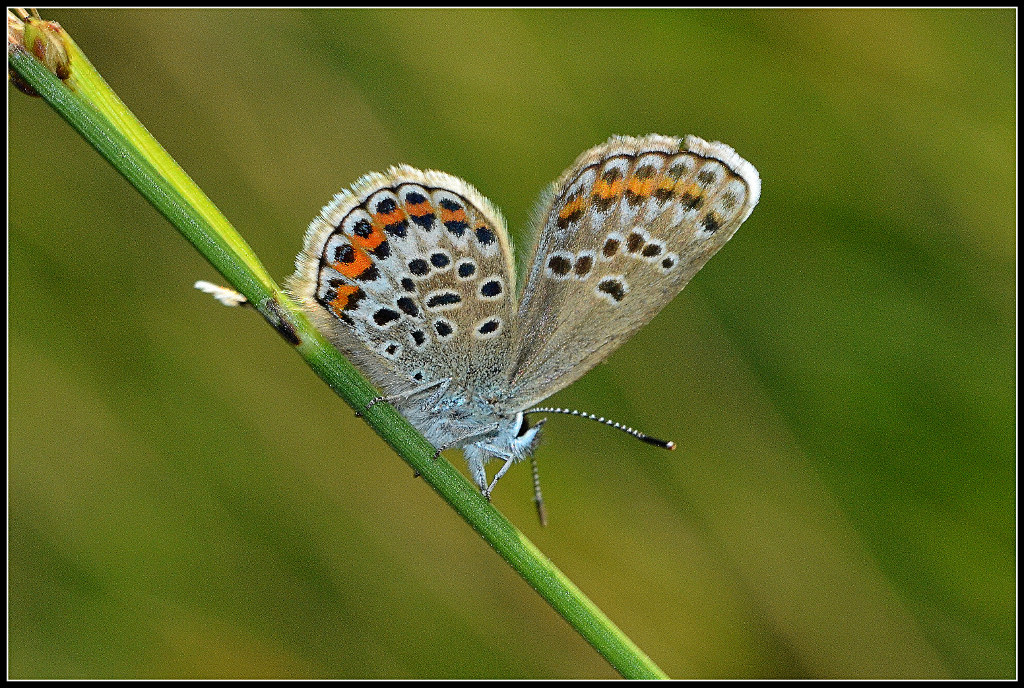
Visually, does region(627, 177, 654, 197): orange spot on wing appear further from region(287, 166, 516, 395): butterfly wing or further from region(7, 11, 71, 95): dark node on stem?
region(7, 11, 71, 95): dark node on stem

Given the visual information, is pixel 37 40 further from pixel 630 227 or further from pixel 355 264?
pixel 630 227

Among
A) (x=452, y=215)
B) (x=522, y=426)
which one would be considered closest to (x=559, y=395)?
(x=522, y=426)

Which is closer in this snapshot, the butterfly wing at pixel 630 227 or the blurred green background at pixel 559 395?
the butterfly wing at pixel 630 227

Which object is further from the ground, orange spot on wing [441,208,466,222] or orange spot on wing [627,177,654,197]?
orange spot on wing [441,208,466,222]

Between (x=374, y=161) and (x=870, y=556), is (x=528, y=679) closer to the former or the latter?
(x=870, y=556)

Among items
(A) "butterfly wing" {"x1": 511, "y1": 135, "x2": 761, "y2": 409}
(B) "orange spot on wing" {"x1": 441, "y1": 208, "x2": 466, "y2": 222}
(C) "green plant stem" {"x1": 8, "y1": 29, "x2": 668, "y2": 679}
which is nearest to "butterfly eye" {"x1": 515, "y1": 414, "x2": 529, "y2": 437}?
(A) "butterfly wing" {"x1": 511, "y1": 135, "x2": 761, "y2": 409}

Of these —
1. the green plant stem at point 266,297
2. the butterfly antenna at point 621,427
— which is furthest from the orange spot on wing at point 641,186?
the green plant stem at point 266,297

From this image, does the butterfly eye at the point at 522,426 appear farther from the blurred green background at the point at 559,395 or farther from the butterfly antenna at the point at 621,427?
the blurred green background at the point at 559,395
